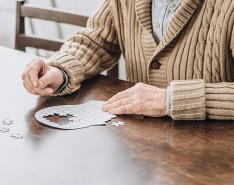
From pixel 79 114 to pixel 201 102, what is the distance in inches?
14.3

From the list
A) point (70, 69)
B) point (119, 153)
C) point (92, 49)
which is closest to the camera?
point (119, 153)

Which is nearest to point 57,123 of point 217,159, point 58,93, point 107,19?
point 58,93

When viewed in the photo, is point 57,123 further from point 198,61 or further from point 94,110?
point 198,61

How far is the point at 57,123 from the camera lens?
136 centimetres

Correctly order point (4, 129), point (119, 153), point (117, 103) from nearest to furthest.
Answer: point (119, 153) < point (4, 129) < point (117, 103)

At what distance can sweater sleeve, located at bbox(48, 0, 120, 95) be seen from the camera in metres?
1.69

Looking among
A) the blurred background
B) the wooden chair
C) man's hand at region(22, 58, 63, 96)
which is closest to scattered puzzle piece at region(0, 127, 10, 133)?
man's hand at region(22, 58, 63, 96)

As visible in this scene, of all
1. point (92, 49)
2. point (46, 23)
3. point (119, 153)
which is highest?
point (92, 49)

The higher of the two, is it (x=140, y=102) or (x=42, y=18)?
(x=42, y=18)

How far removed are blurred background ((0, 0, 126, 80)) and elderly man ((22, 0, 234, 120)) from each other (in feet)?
4.44

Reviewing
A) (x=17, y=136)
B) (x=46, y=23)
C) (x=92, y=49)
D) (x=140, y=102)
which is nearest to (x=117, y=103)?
(x=140, y=102)

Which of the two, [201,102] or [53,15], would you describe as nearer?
[201,102]

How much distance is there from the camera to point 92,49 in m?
1.83

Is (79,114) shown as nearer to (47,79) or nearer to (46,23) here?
(47,79)
